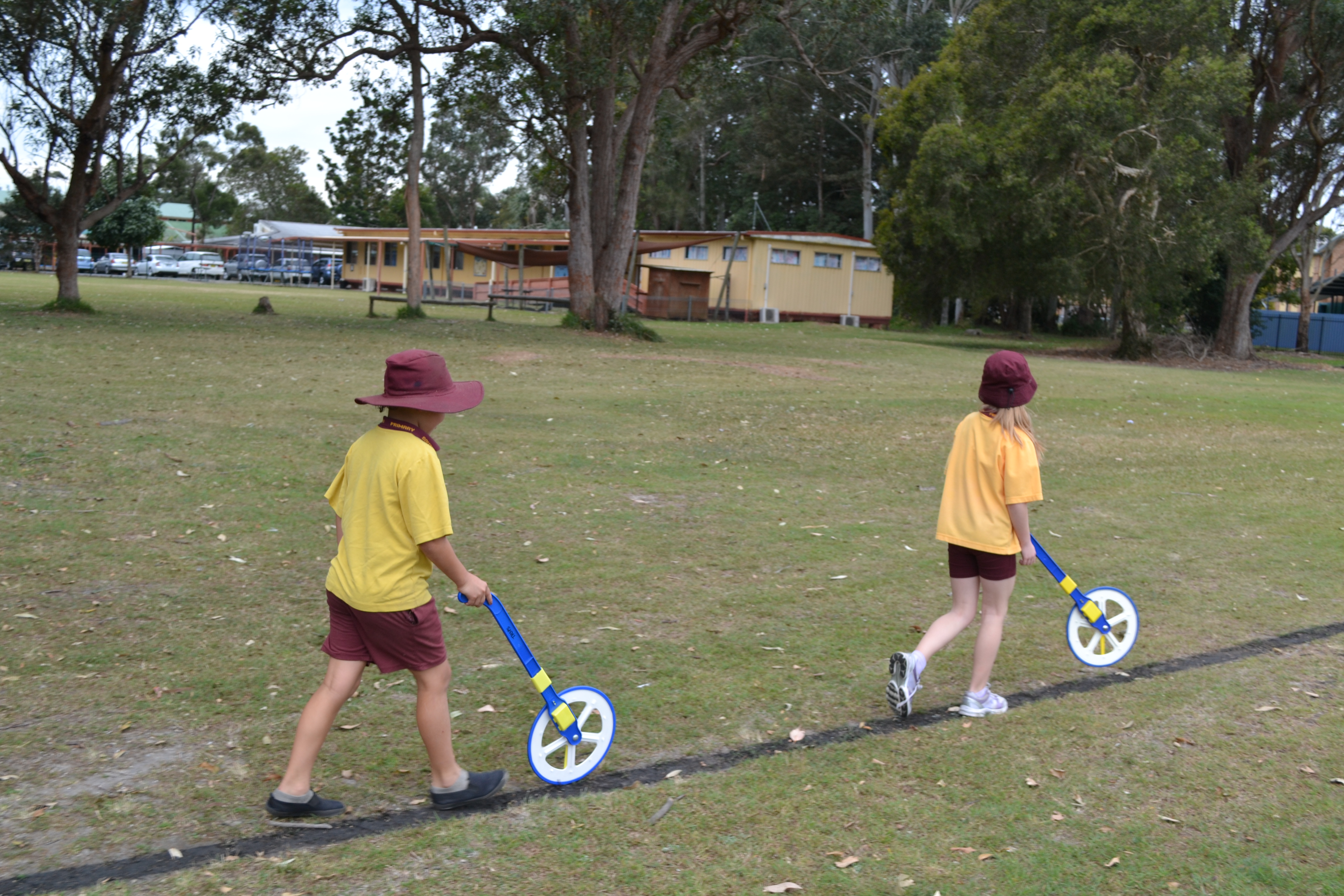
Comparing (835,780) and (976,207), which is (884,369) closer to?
(976,207)

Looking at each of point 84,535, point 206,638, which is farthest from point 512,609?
point 84,535

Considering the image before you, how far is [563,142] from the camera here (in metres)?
27.3

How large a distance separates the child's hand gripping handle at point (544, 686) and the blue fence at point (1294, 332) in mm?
47677

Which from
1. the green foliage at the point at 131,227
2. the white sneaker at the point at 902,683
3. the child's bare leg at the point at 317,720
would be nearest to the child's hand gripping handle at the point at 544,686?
the child's bare leg at the point at 317,720

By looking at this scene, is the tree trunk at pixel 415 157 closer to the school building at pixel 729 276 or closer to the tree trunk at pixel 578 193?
the tree trunk at pixel 578 193

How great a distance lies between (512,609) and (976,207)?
28.0 meters

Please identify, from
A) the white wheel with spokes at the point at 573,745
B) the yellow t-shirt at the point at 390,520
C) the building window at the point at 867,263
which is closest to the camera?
the yellow t-shirt at the point at 390,520

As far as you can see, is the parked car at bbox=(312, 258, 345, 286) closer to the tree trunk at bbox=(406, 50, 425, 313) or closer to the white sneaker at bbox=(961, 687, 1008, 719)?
the tree trunk at bbox=(406, 50, 425, 313)

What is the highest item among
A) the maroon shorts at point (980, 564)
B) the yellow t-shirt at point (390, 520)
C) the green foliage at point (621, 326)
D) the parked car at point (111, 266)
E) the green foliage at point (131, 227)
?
the green foliage at point (131, 227)

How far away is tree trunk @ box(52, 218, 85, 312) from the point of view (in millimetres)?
23281

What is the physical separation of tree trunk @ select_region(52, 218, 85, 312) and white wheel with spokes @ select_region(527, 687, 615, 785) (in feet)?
73.0

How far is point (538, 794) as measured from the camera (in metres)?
4.23

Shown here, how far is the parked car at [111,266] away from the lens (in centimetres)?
5966

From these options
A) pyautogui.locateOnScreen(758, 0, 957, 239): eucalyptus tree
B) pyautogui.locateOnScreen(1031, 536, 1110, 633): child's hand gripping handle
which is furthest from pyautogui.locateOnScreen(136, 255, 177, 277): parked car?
pyautogui.locateOnScreen(1031, 536, 1110, 633): child's hand gripping handle
